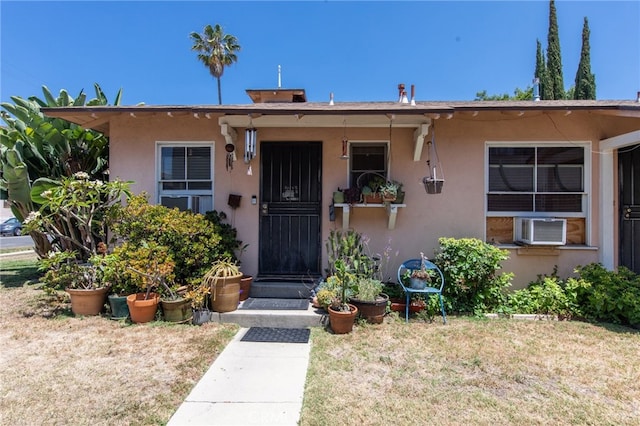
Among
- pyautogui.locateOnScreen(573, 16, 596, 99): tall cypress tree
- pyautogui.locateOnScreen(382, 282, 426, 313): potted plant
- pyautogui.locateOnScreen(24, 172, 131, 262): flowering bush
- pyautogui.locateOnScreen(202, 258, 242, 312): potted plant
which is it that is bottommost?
pyautogui.locateOnScreen(382, 282, 426, 313): potted plant

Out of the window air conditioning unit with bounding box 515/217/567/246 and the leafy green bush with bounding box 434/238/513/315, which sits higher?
the window air conditioning unit with bounding box 515/217/567/246

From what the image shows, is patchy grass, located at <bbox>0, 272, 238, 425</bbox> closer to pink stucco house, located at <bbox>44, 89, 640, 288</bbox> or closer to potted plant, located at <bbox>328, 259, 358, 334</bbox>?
potted plant, located at <bbox>328, 259, 358, 334</bbox>

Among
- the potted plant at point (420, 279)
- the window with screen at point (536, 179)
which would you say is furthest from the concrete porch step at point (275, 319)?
the window with screen at point (536, 179)

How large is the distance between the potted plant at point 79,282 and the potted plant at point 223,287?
159cm

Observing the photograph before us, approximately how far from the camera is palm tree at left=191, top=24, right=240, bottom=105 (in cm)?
2122

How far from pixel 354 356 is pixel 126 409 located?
2110 millimetres

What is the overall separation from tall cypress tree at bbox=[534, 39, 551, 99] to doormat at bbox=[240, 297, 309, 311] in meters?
22.3

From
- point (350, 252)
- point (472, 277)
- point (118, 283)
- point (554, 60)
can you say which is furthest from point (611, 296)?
point (554, 60)

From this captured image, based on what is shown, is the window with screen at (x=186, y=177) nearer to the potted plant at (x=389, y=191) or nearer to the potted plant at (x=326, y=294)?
the potted plant at (x=326, y=294)

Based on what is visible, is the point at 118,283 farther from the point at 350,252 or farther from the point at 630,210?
→ the point at 630,210

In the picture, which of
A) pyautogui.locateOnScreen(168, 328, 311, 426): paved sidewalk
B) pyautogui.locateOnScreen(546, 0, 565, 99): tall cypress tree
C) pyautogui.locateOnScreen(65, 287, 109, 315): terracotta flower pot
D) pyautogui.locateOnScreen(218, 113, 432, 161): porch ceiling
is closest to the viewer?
pyautogui.locateOnScreen(168, 328, 311, 426): paved sidewalk

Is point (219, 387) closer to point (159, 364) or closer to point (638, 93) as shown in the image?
point (159, 364)

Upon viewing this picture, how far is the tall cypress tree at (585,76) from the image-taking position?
64.5 feet

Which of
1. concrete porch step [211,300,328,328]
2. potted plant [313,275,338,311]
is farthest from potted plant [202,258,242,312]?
potted plant [313,275,338,311]
